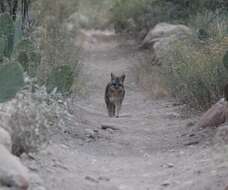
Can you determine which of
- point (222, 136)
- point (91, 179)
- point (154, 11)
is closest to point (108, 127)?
point (222, 136)

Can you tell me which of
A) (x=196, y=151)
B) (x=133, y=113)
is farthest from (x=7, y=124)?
(x=133, y=113)

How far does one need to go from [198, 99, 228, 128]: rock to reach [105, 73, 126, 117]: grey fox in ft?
12.9

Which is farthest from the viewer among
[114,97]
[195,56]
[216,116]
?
[114,97]

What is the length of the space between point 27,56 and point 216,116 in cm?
316

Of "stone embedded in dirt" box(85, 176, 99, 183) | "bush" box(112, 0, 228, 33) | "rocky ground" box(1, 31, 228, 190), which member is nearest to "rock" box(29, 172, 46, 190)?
"rocky ground" box(1, 31, 228, 190)

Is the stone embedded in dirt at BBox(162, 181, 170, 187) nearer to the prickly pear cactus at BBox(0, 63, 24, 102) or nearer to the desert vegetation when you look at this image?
the prickly pear cactus at BBox(0, 63, 24, 102)

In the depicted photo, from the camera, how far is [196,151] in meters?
10.7

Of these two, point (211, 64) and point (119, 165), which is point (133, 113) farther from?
point (119, 165)

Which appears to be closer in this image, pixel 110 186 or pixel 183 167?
pixel 110 186

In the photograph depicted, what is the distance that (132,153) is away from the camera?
36.8 feet

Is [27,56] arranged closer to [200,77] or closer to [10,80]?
[10,80]

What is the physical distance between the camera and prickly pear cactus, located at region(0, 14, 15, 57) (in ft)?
38.3

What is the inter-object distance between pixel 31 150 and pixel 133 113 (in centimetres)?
848

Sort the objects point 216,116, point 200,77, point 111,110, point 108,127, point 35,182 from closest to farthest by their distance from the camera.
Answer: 1. point 35,182
2. point 216,116
3. point 108,127
4. point 200,77
5. point 111,110
